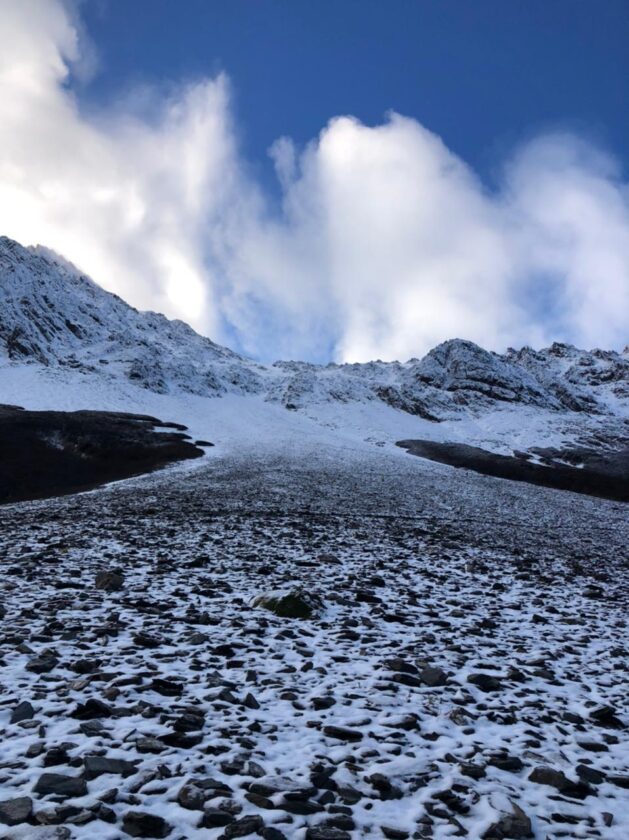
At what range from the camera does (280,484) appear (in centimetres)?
3931

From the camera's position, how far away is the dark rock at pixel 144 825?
459 centimetres

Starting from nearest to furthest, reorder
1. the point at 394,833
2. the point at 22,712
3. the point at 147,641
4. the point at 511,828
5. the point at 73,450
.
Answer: the point at 394,833
the point at 511,828
the point at 22,712
the point at 147,641
the point at 73,450

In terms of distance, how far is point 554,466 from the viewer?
9206 cm

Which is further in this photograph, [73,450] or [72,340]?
[72,340]

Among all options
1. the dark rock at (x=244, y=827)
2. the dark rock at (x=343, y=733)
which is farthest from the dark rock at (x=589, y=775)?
the dark rock at (x=244, y=827)

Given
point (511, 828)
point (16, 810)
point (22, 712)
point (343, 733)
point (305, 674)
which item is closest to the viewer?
point (16, 810)

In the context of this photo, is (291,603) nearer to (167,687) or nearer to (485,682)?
(167,687)

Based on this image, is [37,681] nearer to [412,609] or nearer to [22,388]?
[412,609]

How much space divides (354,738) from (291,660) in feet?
8.41

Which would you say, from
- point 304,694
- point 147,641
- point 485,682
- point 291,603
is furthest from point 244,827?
point 291,603

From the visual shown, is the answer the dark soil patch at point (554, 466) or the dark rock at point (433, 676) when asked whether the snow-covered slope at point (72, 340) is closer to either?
the dark soil patch at point (554, 466)

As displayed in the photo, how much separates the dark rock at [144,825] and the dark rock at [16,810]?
884mm

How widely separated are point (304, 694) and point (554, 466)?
95726 mm

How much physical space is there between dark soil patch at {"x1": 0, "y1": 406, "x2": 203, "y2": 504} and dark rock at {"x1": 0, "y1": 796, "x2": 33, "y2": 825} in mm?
36528
